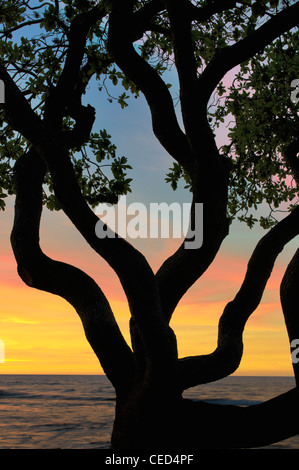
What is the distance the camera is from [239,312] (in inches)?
314

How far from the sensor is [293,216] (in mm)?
7324

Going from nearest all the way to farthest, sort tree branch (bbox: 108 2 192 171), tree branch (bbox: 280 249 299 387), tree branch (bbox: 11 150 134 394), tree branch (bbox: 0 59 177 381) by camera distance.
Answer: tree branch (bbox: 0 59 177 381), tree branch (bbox: 108 2 192 171), tree branch (bbox: 11 150 134 394), tree branch (bbox: 280 249 299 387)

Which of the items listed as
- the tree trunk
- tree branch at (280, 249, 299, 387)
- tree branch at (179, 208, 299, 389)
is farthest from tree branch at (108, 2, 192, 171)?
the tree trunk

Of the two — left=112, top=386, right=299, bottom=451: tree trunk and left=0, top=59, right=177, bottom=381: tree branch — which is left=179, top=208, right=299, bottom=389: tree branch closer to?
left=112, top=386, right=299, bottom=451: tree trunk

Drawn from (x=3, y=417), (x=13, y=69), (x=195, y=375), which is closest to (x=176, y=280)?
(x=195, y=375)

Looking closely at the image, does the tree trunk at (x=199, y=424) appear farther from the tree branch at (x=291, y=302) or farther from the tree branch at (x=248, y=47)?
the tree branch at (x=248, y=47)

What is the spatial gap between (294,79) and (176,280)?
5033 millimetres

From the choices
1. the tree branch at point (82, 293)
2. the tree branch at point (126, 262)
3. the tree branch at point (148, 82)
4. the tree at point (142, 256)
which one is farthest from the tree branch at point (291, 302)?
the tree branch at point (82, 293)

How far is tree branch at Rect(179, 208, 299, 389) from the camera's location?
23.2ft

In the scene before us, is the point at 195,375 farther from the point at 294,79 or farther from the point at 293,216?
the point at 294,79

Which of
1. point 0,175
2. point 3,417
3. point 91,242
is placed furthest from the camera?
point 3,417

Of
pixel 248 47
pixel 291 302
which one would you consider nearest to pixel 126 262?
pixel 291 302

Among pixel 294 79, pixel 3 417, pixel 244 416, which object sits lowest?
pixel 3 417

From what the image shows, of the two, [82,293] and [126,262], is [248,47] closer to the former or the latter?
[126,262]
